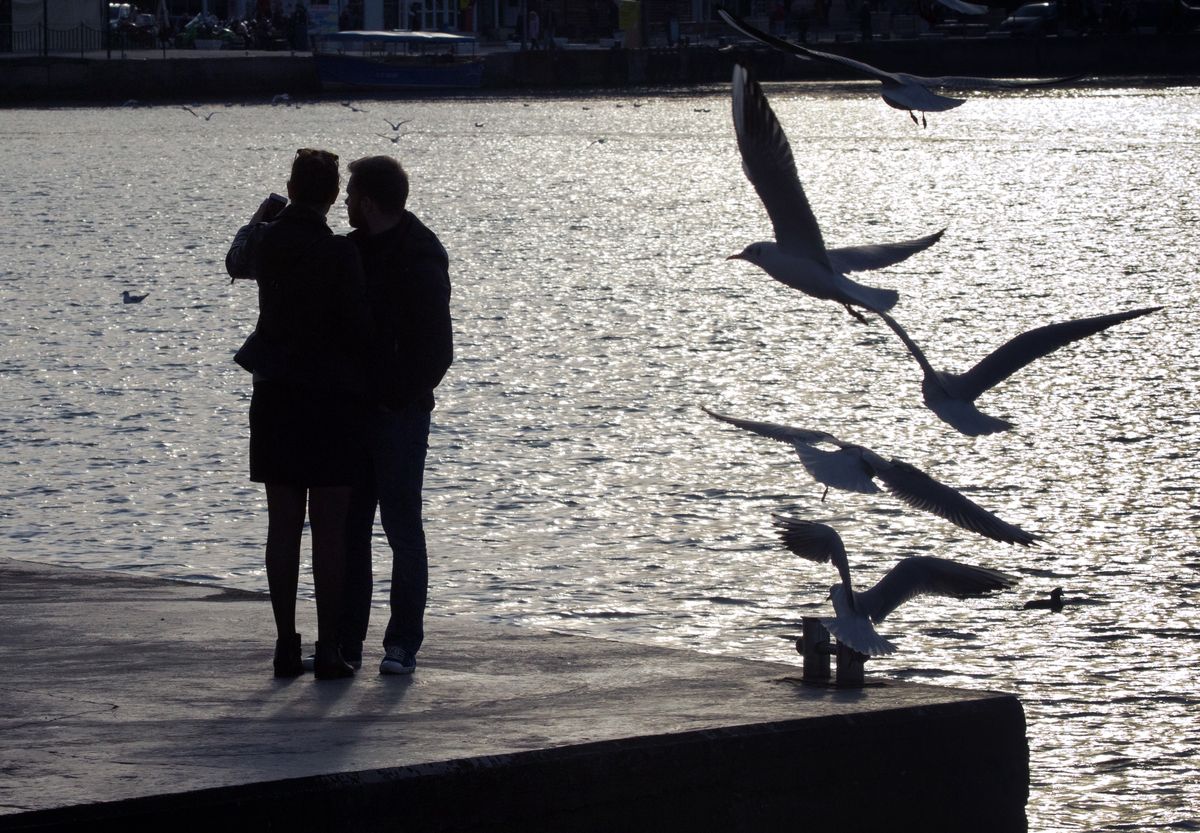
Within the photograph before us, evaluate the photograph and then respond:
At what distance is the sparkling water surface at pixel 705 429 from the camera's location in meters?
7.68

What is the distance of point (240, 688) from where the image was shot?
539 cm

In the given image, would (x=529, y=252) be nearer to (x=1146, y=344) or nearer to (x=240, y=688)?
(x=1146, y=344)

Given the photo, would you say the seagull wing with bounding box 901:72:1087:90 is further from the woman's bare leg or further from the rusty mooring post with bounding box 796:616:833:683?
the woman's bare leg

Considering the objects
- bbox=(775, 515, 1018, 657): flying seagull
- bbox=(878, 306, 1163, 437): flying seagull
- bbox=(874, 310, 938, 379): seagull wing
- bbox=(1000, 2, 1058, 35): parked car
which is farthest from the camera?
bbox=(1000, 2, 1058, 35): parked car

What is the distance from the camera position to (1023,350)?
4320 mm

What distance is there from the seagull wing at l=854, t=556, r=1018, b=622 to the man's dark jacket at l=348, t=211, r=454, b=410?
1.30m

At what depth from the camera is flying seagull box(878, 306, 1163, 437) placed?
4031mm

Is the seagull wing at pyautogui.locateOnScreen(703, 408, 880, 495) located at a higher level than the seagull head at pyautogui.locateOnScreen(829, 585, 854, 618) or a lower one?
higher

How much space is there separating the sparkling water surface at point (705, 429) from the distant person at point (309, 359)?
227 centimetres

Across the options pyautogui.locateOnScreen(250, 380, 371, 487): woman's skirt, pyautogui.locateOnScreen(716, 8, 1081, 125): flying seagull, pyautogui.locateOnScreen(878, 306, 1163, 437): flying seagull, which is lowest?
pyautogui.locateOnScreen(250, 380, 371, 487): woman's skirt

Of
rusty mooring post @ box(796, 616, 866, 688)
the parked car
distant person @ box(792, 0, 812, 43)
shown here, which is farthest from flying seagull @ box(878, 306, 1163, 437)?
the parked car

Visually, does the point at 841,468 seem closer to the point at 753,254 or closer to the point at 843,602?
the point at 753,254

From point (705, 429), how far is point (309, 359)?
23.6 ft

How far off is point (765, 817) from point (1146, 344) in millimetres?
11454
